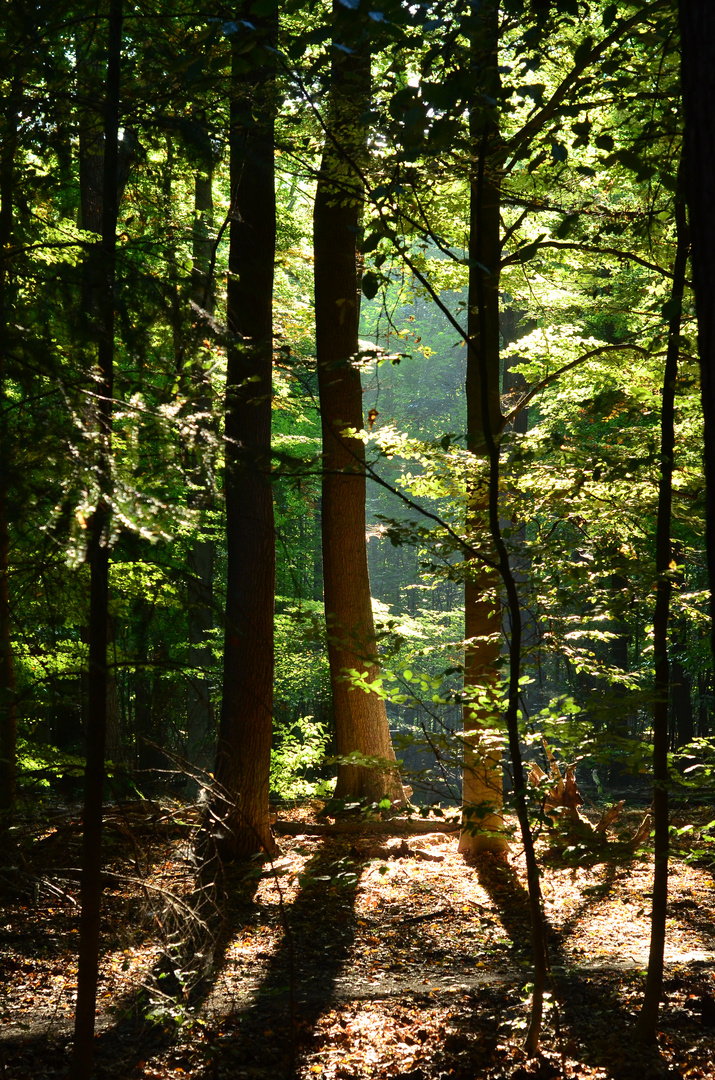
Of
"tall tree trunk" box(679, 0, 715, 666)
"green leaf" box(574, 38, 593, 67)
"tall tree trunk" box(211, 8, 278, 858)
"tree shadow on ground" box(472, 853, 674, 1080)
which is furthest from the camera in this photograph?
"tall tree trunk" box(211, 8, 278, 858)

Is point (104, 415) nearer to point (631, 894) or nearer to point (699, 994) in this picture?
point (699, 994)

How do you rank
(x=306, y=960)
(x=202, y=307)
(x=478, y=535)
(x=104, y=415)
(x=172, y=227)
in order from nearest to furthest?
1. (x=104, y=415)
2. (x=202, y=307)
3. (x=172, y=227)
4. (x=478, y=535)
5. (x=306, y=960)

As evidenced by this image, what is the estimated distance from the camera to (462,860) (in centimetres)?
765

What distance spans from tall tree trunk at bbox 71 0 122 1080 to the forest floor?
14cm

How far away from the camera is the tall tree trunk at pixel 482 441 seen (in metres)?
3.04

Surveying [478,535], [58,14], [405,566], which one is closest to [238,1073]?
[478,535]

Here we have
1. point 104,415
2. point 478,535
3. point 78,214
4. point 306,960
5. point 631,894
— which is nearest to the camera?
point 104,415

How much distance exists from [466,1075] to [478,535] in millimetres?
2842

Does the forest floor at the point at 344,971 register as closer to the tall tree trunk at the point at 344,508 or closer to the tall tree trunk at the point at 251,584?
the tall tree trunk at the point at 251,584

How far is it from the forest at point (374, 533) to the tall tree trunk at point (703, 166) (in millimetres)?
13

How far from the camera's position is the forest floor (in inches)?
149

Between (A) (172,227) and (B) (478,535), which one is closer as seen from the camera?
(A) (172,227)

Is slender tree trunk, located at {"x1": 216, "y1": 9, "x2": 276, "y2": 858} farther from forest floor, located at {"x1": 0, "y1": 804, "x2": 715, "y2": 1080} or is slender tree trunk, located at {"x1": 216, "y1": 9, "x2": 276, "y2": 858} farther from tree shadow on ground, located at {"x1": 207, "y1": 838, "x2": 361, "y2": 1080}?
tree shadow on ground, located at {"x1": 207, "y1": 838, "x2": 361, "y2": 1080}

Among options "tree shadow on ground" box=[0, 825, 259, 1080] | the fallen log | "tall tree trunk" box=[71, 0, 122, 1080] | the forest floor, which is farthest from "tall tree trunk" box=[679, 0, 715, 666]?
the fallen log
